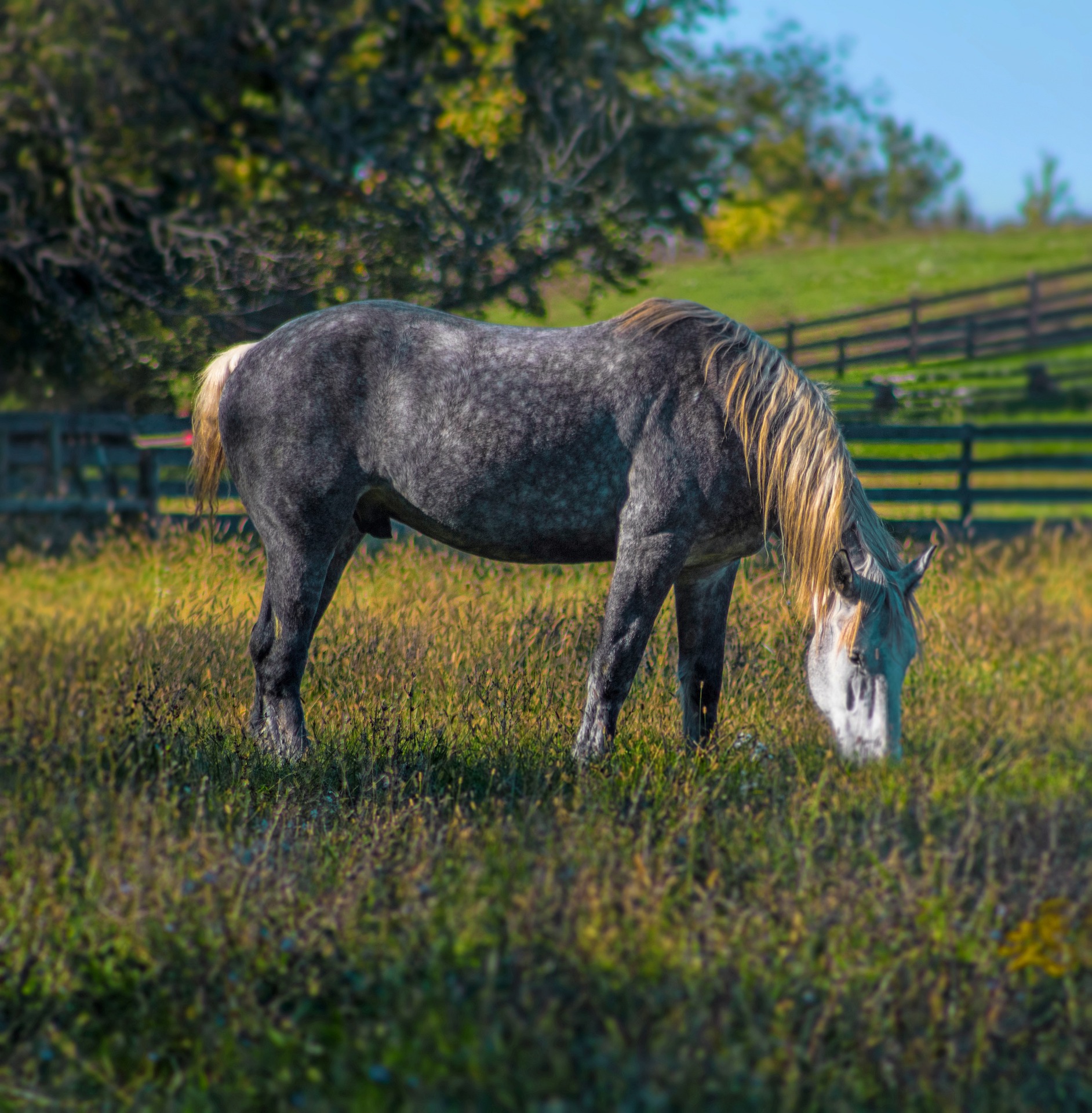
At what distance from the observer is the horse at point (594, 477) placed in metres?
4.34

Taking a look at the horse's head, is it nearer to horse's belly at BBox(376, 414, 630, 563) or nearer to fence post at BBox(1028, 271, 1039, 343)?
horse's belly at BBox(376, 414, 630, 563)

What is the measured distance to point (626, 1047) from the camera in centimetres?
251

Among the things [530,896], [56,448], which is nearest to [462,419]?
[530,896]

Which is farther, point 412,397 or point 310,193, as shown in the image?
point 310,193

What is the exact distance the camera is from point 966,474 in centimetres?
1095

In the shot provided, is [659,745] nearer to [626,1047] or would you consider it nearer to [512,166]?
[626,1047]

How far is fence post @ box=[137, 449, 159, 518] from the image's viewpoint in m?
11.3

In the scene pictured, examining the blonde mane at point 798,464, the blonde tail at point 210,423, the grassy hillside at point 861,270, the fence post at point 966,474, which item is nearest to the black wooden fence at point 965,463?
the fence post at point 966,474

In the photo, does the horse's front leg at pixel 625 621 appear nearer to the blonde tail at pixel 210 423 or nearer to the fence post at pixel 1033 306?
the blonde tail at pixel 210 423

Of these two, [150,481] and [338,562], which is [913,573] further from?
[150,481]

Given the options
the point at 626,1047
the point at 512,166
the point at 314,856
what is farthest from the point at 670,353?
the point at 512,166

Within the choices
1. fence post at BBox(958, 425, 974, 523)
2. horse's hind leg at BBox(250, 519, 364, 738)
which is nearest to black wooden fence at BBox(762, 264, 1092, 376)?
fence post at BBox(958, 425, 974, 523)

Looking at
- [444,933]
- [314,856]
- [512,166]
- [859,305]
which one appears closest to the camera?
[444,933]

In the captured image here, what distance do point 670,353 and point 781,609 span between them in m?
2.05
